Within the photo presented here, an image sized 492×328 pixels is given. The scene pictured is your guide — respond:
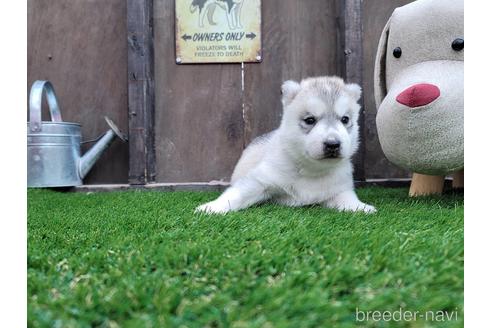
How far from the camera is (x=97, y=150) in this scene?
119 inches

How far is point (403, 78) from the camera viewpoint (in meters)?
1.97

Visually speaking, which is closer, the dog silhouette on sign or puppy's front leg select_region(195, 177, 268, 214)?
puppy's front leg select_region(195, 177, 268, 214)

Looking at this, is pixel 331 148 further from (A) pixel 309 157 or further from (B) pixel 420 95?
(B) pixel 420 95

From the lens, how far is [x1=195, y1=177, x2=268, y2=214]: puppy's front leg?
6.24ft

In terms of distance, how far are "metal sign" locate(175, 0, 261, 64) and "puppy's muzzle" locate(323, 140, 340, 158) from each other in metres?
1.48

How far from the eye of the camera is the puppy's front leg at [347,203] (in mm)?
1884

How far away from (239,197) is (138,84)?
143 centimetres

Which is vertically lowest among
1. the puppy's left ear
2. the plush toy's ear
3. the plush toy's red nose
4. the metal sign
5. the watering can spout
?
the watering can spout

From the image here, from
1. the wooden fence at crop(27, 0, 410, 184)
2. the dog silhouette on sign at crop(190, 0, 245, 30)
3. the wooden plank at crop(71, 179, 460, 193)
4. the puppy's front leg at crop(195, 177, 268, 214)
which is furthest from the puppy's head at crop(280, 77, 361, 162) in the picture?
A: the dog silhouette on sign at crop(190, 0, 245, 30)

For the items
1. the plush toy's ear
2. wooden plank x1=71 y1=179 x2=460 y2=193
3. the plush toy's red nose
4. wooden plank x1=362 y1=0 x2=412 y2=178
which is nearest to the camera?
the plush toy's red nose
